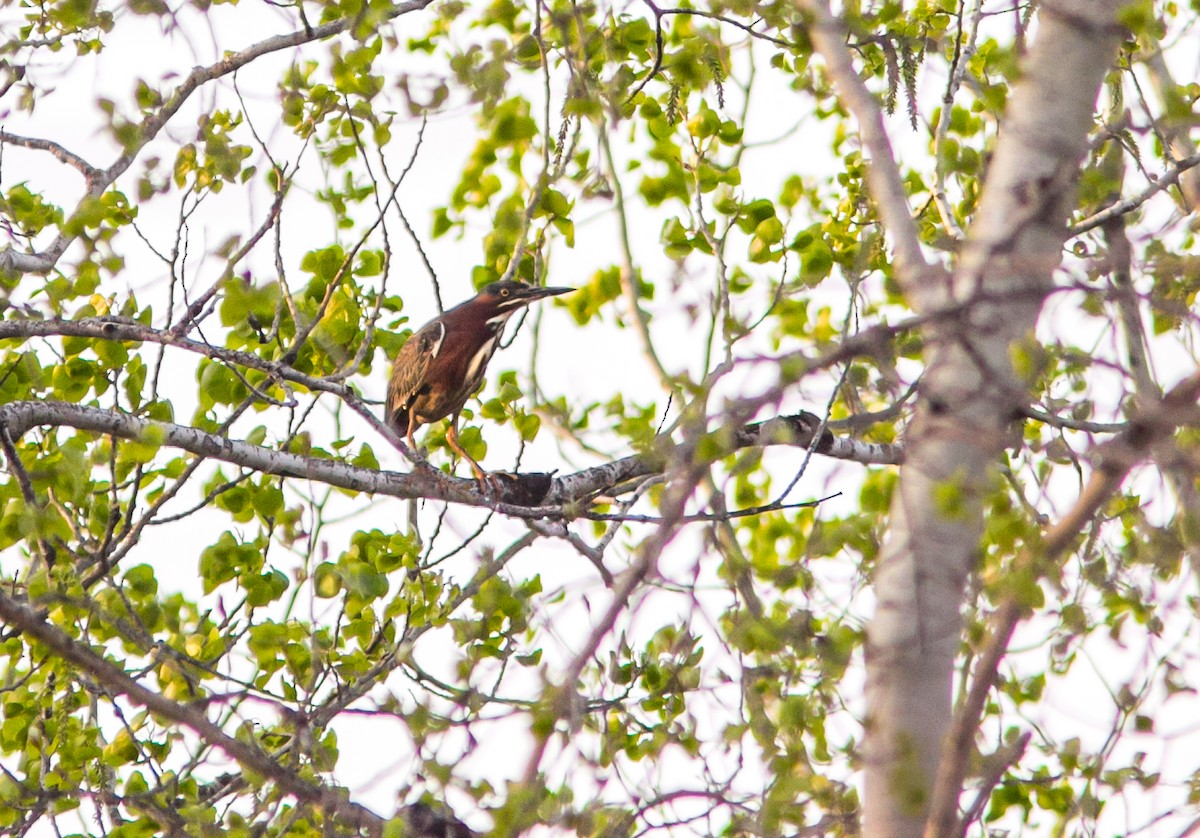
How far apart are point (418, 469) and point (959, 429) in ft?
9.39

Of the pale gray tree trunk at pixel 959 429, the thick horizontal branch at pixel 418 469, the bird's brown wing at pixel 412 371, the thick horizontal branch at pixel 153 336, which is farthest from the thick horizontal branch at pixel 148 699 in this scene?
the bird's brown wing at pixel 412 371

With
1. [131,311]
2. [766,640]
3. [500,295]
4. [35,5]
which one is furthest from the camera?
[500,295]

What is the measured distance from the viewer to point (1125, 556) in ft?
10.5

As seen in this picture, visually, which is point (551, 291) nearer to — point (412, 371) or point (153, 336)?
point (412, 371)

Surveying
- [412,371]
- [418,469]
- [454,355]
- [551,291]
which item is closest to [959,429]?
[418,469]

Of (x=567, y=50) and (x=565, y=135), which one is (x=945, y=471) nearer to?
(x=567, y=50)

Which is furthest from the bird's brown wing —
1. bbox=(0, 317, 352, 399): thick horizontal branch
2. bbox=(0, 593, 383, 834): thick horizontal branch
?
bbox=(0, 593, 383, 834): thick horizontal branch

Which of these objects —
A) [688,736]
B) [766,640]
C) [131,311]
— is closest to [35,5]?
[131,311]

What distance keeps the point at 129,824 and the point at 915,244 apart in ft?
11.6

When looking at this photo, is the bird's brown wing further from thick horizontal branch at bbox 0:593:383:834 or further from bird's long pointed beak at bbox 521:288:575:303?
thick horizontal branch at bbox 0:593:383:834

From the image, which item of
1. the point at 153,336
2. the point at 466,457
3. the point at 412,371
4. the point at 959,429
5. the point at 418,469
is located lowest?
the point at 959,429

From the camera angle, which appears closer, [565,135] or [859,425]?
[859,425]

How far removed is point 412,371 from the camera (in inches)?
317

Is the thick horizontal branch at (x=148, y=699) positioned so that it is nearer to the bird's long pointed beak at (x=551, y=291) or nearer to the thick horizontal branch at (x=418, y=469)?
the thick horizontal branch at (x=418, y=469)
